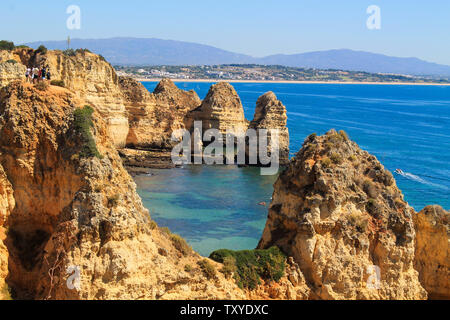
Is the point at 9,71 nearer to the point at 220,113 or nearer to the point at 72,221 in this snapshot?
the point at 72,221

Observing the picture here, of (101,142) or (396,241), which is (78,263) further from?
(396,241)

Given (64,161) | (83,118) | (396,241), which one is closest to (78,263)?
(64,161)

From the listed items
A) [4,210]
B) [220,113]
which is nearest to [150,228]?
[4,210]

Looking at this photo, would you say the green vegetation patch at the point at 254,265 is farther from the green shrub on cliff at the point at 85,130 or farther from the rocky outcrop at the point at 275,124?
the rocky outcrop at the point at 275,124

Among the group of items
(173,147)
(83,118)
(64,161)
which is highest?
(83,118)

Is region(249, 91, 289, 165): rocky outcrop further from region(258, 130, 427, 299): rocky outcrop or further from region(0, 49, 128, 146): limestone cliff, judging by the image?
region(258, 130, 427, 299): rocky outcrop
